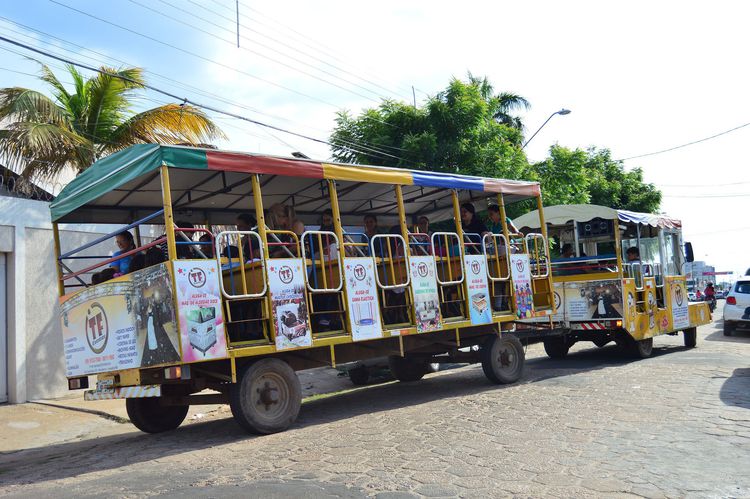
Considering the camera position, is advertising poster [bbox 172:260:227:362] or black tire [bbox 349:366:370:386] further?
black tire [bbox 349:366:370:386]

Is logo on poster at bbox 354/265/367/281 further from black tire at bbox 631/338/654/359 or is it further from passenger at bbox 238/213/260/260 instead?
black tire at bbox 631/338/654/359

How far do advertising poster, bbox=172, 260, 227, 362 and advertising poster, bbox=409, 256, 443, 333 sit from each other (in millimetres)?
2874

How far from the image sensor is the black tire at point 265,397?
6684 mm

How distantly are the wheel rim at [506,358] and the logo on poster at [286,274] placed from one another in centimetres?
405

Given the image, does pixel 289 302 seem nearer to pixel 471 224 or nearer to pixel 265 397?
pixel 265 397

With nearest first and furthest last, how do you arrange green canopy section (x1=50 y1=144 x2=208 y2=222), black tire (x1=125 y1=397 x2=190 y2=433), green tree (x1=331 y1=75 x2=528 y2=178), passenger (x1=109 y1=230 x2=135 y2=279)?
1. green canopy section (x1=50 y1=144 x2=208 y2=222)
2. passenger (x1=109 y1=230 x2=135 y2=279)
3. black tire (x1=125 y1=397 x2=190 y2=433)
4. green tree (x1=331 y1=75 x2=528 y2=178)

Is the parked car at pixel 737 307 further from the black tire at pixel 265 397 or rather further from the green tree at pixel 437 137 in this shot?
the black tire at pixel 265 397

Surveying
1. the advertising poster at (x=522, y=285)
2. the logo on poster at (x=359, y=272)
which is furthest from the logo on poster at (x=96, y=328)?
the advertising poster at (x=522, y=285)

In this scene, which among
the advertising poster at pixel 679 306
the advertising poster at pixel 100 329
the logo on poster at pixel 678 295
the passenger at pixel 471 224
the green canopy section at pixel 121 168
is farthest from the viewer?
the logo on poster at pixel 678 295

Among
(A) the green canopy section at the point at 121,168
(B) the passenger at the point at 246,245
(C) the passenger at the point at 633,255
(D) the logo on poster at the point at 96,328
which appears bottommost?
(D) the logo on poster at the point at 96,328

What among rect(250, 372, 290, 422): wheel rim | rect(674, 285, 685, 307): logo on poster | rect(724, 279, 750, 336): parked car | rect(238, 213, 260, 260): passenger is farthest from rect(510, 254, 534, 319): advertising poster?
rect(724, 279, 750, 336): parked car

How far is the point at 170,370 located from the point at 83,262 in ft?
22.1

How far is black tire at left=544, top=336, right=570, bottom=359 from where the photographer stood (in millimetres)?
13420

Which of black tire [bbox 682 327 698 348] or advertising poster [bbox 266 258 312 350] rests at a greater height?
advertising poster [bbox 266 258 312 350]
